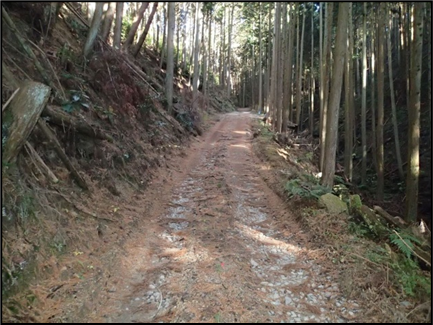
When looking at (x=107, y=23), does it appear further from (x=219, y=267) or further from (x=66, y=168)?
(x=219, y=267)

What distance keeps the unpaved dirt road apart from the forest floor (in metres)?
0.01

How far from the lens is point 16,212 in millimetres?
4137

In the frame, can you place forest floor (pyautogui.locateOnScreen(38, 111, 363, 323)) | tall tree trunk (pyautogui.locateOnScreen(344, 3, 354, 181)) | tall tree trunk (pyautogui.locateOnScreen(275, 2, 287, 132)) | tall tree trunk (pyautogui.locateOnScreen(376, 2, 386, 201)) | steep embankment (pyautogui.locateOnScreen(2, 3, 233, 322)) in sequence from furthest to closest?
1. tall tree trunk (pyautogui.locateOnScreen(275, 2, 287, 132))
2. tall tree trunk (pyautogui.locateOnScreen(344, 3, 354, 181))
3. tall tree trunk (pyautogui.locateOnScreen(376, 2, 386, 201))
4. steep embankment (pyautogui.locateOnScreen(2, 3, 233, 322))
5. forest floor (pyautogui.locateOnScreen(38, 111, 363, 323))

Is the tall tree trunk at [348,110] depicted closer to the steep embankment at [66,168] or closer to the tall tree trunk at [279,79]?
the tall tree trunk at [279,79]

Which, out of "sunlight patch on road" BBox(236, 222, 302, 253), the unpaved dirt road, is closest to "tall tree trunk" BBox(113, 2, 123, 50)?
the unpaved dirt road

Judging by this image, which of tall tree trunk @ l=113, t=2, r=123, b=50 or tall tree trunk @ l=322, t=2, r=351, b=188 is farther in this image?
tall tree trunk @ l=113, t=2, r=123, b=50

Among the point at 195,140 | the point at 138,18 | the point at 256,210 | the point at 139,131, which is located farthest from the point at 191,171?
the point at 138,18

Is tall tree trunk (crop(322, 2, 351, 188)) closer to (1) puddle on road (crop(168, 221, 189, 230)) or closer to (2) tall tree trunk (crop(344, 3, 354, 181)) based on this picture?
(1) puddle on road (crop(168, 221, 189, 230))

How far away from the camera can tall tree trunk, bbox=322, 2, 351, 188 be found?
7.15 metres

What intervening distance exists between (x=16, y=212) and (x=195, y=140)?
38.1 feet

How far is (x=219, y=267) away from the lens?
186 inches

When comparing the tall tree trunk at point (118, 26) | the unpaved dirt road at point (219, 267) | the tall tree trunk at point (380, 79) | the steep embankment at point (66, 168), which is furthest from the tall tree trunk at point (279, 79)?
the unpaved dirt road at point (219, 267)

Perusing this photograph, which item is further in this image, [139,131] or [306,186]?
[139,131]

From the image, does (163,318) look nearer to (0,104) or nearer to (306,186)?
(0,104)
